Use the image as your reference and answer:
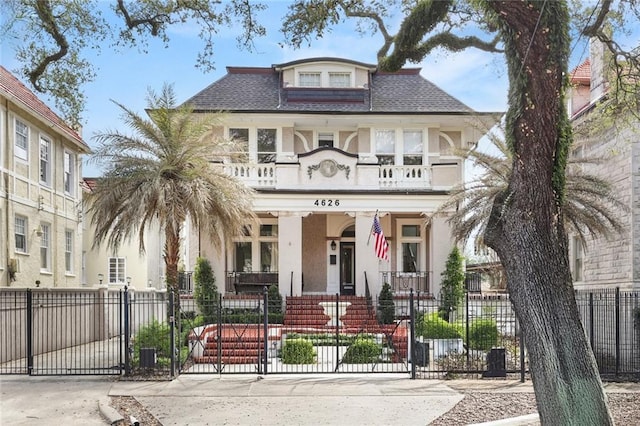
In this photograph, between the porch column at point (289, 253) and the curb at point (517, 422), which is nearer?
the curb at point (517, 422)

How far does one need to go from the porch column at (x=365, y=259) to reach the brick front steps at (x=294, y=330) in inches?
29.7

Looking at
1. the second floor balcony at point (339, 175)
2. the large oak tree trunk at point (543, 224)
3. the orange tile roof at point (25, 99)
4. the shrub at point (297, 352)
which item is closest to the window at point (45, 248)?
the orange tile roof at point (25, 99)

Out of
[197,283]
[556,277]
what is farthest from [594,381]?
[197,283]

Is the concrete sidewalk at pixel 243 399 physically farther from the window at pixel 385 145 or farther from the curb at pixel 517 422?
the window at pixel 385 145

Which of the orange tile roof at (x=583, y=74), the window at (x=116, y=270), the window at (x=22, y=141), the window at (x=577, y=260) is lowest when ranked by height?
the window at (x=116, y=270)

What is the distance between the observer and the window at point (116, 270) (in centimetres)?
3331

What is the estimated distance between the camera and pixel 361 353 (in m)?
15.8

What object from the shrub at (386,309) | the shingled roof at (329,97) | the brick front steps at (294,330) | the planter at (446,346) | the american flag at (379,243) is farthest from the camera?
the shingled roof at (329,97)

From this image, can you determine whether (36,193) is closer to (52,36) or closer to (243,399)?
(52,36)

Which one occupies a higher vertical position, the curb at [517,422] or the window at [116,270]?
the window at [116,270]

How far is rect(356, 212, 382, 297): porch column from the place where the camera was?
22703 mm

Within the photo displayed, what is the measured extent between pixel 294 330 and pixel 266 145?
383 inches

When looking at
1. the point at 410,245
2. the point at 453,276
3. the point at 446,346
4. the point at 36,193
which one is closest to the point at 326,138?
the point at 410,245

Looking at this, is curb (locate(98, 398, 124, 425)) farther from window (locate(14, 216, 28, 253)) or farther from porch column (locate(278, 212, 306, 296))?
porch column (locate(278, 212, 306, 296))
